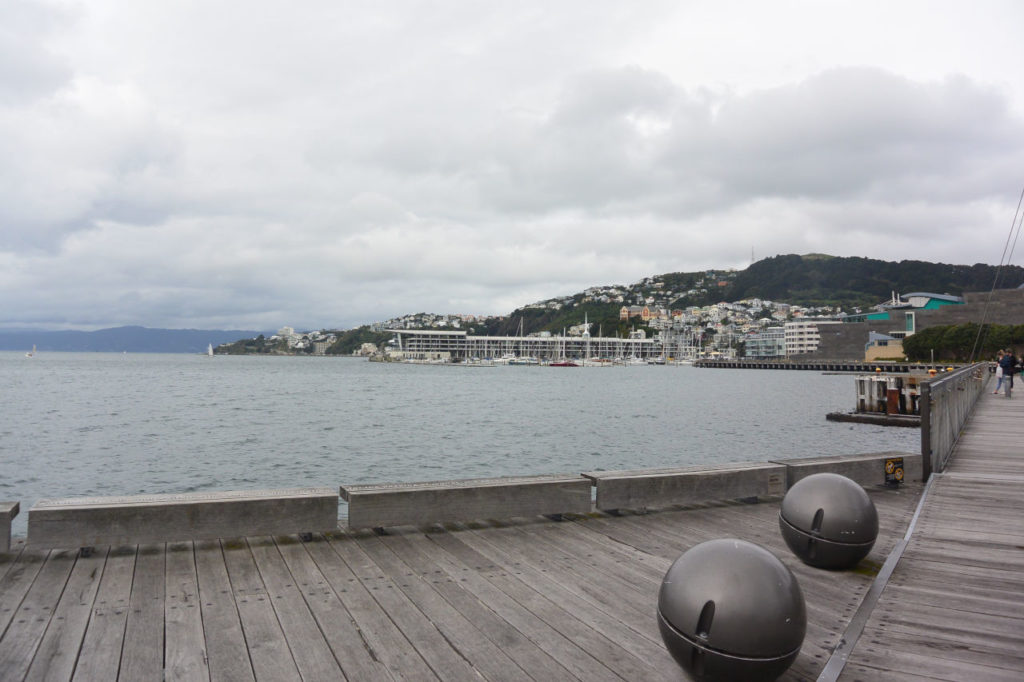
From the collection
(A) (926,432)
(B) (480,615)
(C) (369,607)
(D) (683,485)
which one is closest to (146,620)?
(C) (369,607)

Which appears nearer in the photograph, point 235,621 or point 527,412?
point 235,621

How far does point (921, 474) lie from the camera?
10.3 metres

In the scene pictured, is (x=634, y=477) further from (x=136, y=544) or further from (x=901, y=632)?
(x=136, y=544)

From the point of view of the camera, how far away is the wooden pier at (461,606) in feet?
12.7

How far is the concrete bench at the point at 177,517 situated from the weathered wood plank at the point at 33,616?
0.27 m

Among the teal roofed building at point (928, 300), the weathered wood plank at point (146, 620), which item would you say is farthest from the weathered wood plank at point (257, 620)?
the teal roofed building at point (928, 300)

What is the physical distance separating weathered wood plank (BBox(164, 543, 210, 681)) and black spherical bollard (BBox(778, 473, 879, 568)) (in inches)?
189

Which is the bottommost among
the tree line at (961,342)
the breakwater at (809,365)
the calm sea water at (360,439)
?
the breakwater at (809,365)

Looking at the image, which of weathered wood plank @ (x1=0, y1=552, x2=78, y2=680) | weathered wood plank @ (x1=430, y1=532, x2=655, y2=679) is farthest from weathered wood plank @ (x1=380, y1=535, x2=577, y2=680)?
weathered wood plank @ (x1=0, y1=552, x2=78, y2=680)

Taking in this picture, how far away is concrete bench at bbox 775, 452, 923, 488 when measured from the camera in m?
8.70

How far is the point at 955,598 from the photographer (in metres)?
5.01

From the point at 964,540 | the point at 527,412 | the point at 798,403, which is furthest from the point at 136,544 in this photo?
the point at 798,403

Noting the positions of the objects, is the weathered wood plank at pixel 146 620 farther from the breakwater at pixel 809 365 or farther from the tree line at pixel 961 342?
the breakwater at pixel 809 365

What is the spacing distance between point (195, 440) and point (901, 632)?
34.1m
